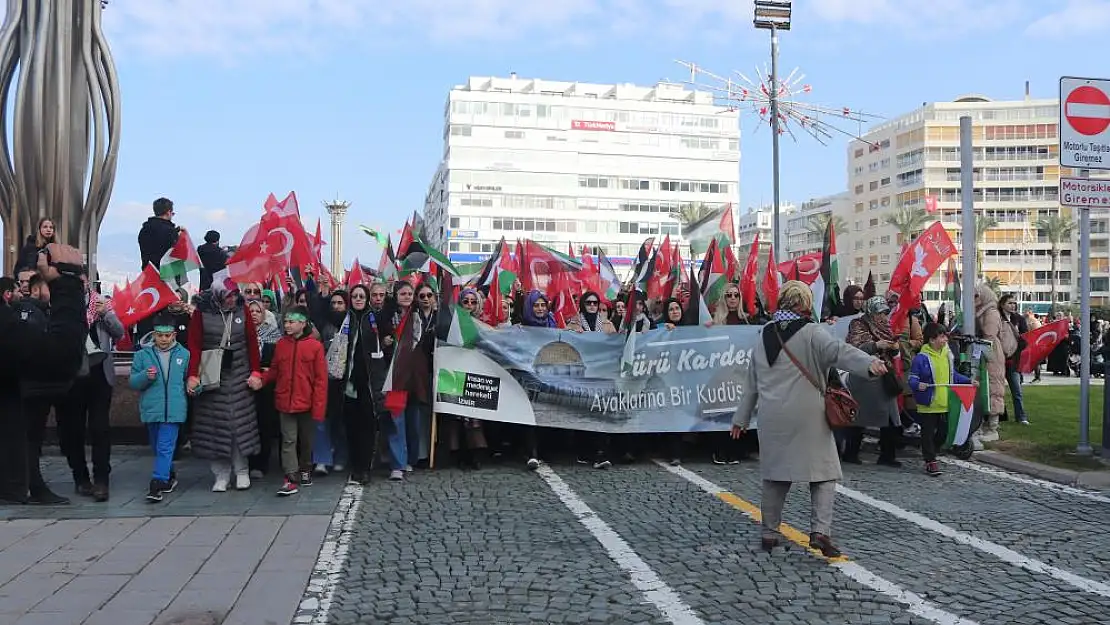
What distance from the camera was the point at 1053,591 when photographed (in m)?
5.32

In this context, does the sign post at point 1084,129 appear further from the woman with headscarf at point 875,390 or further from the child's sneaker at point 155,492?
the child's sneaker at point 155,492

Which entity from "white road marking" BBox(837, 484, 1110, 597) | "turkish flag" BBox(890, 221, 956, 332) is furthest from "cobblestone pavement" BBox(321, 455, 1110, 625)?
"turkish flag" BBox(890, 221, 956, 332)

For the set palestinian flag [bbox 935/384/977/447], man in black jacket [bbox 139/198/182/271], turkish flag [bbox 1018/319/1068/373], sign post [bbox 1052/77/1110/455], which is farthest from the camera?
turkish flag [bbox 1018/319/1068/373]

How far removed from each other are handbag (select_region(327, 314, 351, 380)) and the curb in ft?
21.3

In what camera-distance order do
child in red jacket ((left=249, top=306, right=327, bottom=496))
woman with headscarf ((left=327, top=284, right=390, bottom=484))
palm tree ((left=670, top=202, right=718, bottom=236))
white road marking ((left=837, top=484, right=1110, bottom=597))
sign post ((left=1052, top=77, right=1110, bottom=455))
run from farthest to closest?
palm tree ((left=670, top=202, right=718, bottom=236)) < sign post ((left=1052, top=77, right=1110, bottom=455)) < woman with headscarf ((left=327, top=284, right=390, bottom=484)) < child in red jacket ((left=249, top=306, right=327, bottom=496)) < white road marking ((left=837, top=484, right=1110, bottom=597))

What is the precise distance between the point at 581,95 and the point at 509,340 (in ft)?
369

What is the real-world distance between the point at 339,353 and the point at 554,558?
3729 millimetres

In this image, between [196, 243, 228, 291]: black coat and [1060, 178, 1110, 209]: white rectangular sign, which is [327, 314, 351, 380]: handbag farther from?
[1060, 178, 1110, 209]: white rectangular sign

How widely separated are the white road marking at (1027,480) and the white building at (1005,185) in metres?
98.5

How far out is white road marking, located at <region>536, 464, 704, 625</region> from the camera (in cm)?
495

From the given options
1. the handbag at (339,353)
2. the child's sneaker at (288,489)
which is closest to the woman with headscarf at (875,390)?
the handbag at (339,353)

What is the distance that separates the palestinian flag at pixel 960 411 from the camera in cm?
983

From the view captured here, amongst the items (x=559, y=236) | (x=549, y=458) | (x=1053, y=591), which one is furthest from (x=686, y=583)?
A: (x=559, y=236)

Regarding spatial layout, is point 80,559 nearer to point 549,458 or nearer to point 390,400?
point 390,400
